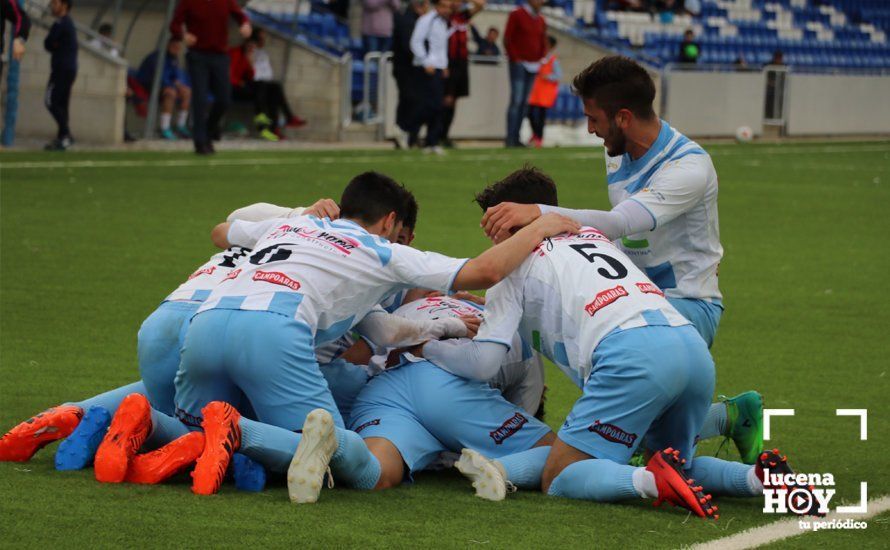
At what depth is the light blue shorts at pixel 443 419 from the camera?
5250 millimetres

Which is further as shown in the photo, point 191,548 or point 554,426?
point 554,426

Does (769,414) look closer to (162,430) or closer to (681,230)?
(681,230)

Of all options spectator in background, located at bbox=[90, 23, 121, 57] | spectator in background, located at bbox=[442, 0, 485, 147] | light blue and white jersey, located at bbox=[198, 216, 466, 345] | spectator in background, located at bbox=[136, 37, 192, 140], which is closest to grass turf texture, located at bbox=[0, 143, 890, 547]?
light blue and white jersey, located at bbox=[198, 216, 466, 345]

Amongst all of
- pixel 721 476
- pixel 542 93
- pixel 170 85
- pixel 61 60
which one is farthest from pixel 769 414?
pixel 542 93

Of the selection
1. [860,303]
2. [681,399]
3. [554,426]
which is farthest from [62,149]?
[681,399]

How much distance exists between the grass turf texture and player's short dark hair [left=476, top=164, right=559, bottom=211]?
112cm

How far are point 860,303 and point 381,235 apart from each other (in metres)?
5.40

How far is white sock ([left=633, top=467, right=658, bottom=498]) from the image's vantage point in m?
Answer: 4.61

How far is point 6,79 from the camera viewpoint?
19859 millimetres

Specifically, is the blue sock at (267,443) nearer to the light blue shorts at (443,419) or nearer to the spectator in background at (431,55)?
the light blue shorts at (443,419)

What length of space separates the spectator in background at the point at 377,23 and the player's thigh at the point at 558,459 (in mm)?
20504

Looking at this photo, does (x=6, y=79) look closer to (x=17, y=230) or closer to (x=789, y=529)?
(x=17, y=230)

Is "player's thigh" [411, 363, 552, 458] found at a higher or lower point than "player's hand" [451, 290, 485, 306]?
lower

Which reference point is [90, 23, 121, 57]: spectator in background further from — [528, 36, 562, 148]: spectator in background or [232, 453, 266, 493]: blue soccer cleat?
[232, 453, 266, 493]: blue soccer cleat
